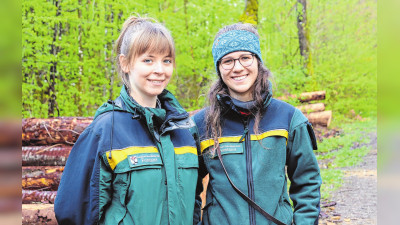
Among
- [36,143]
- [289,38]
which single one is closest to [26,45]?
[36,143]

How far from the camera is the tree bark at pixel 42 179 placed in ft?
18.5

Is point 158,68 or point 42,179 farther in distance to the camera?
point 42,179

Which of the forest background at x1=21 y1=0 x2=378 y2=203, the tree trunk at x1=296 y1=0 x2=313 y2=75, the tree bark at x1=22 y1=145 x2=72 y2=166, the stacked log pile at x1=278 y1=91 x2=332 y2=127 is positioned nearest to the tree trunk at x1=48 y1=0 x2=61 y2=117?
the forest background at x1=21 y1=0 x2=378 y2=203

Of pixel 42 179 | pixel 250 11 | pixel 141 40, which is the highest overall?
pixel 250 11

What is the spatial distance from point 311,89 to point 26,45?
454 inches

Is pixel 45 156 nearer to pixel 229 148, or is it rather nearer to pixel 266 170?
pixel 229 148

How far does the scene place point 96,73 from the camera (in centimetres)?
1058

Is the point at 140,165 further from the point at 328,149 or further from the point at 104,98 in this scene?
the point at 328,149

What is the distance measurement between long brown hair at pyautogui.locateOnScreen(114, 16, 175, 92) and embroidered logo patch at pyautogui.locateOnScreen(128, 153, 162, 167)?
1.88 ft

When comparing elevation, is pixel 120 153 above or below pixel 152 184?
above

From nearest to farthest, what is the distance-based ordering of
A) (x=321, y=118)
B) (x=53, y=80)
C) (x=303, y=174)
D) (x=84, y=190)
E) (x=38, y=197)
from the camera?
(x=84, y=190) → (x=303, y=174) → (x=38, y=197) → (x=53, y=80) → (x=321, y=118)

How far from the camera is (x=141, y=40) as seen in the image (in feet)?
7.81

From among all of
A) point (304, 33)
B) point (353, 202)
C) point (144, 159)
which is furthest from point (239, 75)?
point (304, 33)

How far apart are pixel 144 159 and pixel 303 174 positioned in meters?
1.19
